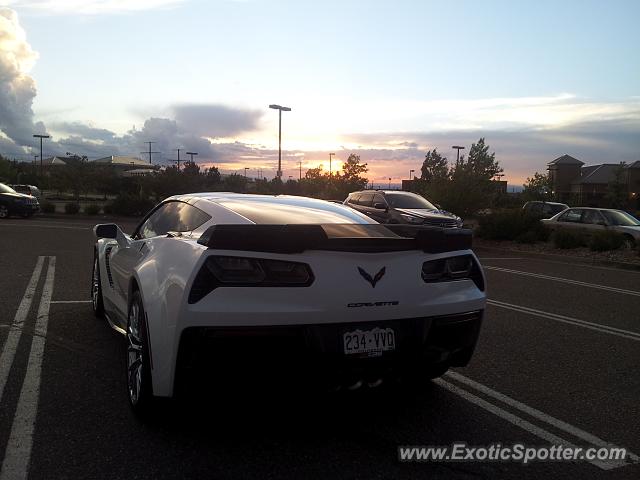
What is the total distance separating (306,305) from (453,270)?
1.14 metres

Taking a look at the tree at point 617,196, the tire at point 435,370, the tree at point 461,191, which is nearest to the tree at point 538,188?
the tree at point 617,196

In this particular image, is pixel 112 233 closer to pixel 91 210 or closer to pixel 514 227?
pixel 514 227

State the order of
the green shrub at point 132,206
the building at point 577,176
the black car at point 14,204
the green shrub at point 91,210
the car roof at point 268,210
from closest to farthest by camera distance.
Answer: the car roof at point 268,210 < the black car at point 14,204 < the green shrub at point 91,210 < the green shrub at point 132,206 < the building at point 577,176

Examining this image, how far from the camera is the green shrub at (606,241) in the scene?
15359mm

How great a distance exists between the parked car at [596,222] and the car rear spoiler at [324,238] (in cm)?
1550

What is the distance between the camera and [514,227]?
18.1 meters

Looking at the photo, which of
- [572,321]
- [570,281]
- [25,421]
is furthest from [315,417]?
[570,281]

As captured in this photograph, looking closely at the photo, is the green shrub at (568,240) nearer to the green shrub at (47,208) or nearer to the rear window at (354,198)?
the rear window at (354,198)

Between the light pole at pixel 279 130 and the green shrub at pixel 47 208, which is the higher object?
the light pole at pixel 279 130

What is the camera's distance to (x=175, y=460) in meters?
3.02

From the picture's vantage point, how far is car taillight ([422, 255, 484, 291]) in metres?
3.48

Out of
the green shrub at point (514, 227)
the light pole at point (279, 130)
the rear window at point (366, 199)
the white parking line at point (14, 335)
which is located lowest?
the white parking line at point (14, 335)

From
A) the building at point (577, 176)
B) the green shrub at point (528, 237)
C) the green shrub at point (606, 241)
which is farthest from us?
the building at point (577, 176)

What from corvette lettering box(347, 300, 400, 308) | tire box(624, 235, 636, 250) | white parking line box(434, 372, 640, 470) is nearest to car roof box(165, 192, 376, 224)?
corvette lettering box(347, 300, 400, 308)
